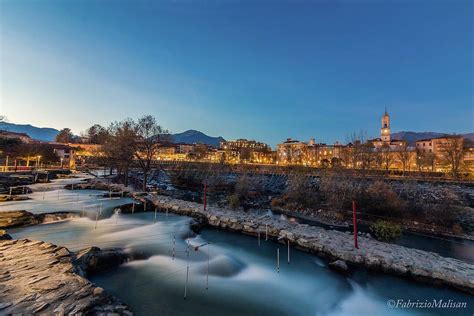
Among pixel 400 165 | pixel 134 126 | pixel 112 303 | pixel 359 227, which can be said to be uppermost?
pixel 134 126

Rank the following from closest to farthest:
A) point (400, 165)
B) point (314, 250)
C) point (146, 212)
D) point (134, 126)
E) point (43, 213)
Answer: point (314, 250)
point (43, 213)
point (146, 212)
point (134, 126)
point (400, 165)

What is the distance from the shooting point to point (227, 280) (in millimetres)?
8273

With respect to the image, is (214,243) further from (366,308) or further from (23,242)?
(23,242)

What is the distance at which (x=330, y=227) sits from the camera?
16594 millimetres

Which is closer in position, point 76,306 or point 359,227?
point 76,306

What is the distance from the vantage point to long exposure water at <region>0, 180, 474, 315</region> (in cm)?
679

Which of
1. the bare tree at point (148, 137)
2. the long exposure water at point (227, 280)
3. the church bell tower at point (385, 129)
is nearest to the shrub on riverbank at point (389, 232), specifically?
the long exposure water at point (227, 280)

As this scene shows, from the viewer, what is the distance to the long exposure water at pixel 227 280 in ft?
22.3

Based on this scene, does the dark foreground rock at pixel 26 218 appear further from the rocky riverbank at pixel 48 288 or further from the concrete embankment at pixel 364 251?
the concrete embankment at pixel 364 251

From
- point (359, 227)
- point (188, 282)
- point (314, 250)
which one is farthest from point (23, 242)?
point (359, 227)

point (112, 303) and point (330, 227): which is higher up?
point (112, 303)

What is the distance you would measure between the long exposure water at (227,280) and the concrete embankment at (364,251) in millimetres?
470

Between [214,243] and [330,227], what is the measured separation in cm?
964

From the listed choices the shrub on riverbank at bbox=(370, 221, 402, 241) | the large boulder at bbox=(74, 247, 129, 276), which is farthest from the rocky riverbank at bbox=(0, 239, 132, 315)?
the shrub on riverbank at bbox=(370, 221, 402, 241)
